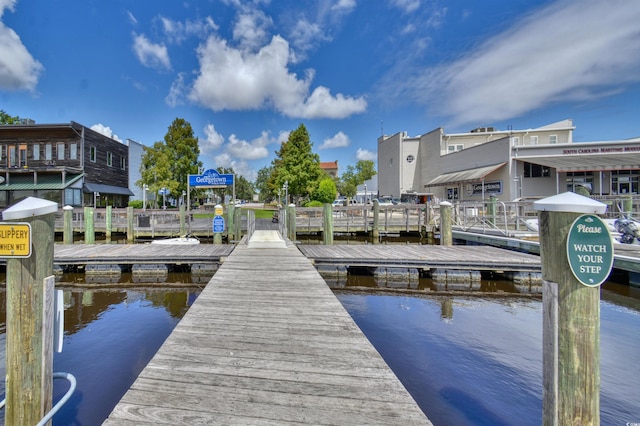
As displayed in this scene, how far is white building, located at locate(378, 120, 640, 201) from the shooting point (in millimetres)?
21859

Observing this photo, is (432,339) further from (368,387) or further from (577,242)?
(577,242)

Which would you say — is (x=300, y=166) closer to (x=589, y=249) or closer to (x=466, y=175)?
(x=466, y=175)

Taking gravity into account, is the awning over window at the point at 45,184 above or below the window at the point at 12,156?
below

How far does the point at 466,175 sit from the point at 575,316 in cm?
2785

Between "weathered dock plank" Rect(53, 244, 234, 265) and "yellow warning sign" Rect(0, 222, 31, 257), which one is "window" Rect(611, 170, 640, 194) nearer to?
"weathered dock plank" Rect(53, 244, 234, 265)

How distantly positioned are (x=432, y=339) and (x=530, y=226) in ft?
34.2

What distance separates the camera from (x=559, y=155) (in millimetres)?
23281

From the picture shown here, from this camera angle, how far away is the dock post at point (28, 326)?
2.36 m

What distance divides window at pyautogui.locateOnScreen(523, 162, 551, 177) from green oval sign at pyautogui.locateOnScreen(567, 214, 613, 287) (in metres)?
26.1

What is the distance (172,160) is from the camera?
30.2 m

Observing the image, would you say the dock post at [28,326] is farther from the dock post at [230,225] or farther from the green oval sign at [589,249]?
the dock post at [230,225]

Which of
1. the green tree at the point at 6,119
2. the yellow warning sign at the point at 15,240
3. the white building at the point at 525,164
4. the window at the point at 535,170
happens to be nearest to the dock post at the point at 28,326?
the yellow warning sign at the point at 15,240

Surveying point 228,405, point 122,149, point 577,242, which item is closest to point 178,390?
point 228,405

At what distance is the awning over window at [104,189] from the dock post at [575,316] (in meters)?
29.8
